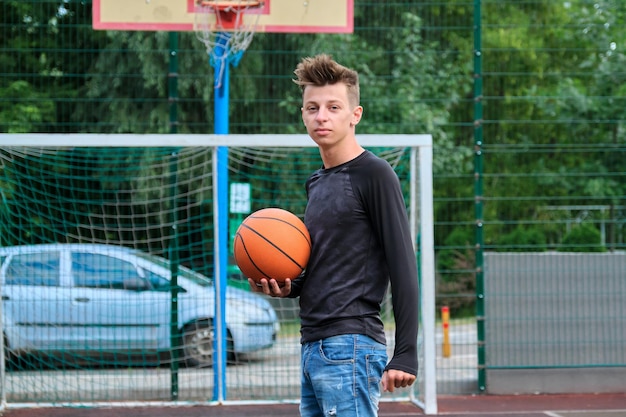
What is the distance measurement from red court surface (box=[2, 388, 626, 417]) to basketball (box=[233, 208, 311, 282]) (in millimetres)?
3858

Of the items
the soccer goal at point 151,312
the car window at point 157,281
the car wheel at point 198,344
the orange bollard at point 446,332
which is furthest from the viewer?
the orange bollard at point 446,332

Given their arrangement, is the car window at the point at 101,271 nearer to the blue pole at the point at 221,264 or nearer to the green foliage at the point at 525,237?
the blue pole at the point at 221,264

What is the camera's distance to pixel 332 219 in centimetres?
318

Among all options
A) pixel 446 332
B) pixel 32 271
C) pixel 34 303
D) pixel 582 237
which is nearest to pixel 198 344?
pixel 34 303

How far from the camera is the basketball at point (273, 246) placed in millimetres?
3301

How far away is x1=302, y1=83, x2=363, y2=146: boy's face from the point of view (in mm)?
3205

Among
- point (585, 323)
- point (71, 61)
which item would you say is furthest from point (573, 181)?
point (71, 61)

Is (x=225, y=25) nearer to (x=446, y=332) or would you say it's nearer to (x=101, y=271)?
(x=101, y=271)

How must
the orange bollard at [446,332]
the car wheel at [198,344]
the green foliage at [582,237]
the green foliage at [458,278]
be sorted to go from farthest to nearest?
1. the orange bollard at [446,332]
2. the green foliage at [582,237]
3. the green foliage at [458,278]
4. the car wheel at [198,344]

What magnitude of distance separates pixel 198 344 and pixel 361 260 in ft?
16.5

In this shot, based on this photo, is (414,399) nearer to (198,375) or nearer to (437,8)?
(198,375)

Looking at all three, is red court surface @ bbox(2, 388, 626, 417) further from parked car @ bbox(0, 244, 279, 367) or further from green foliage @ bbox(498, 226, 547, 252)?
green foliage @ bbox(498, 226, 547, 252)

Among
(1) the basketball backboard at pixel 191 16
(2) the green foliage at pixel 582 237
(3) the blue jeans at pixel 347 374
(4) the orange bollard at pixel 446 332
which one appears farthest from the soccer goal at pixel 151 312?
(3) the blue jeans at pixel 347 374

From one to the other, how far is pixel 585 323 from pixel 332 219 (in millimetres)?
5896
